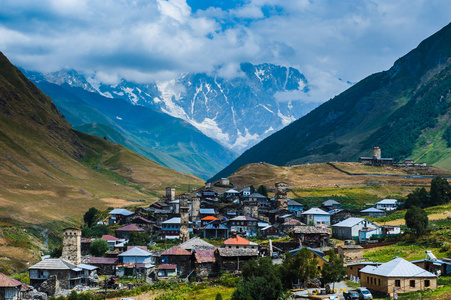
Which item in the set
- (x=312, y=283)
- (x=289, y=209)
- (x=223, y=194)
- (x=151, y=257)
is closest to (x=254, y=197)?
(x=289, y=209)

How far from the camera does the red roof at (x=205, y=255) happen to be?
256 ft

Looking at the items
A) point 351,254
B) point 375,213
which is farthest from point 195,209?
point 351,254

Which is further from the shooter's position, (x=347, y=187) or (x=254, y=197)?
(x=347, y=187)

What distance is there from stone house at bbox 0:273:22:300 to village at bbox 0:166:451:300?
4.5 inches

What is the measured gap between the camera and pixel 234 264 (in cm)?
7825

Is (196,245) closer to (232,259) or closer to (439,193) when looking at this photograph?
(232,259)

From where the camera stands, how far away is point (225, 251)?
79562mm

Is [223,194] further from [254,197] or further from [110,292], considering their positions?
[110,292]

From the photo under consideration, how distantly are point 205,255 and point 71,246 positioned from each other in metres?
21.4

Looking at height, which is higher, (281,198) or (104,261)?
(281,198)

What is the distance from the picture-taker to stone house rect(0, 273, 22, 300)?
66812 millimetres

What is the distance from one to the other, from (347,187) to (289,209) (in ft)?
158

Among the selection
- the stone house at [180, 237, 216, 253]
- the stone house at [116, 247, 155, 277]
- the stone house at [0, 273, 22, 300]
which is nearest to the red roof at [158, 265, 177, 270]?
the stone house at [116, 247, 155, 277]

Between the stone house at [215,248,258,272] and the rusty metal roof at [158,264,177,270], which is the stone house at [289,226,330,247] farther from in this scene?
the rusty metal roof at [158,264,177,270]
